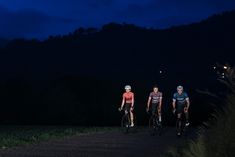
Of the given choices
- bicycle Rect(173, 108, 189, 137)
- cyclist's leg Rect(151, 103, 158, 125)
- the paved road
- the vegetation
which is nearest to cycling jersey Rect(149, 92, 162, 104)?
cyclist's leg Rect(151, 103, 158, 125)

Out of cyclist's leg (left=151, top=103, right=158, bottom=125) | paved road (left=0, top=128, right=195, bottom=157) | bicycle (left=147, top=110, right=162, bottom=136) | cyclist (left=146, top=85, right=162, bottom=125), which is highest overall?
cyclist (left=146, top=85, right=162, bottom=125)

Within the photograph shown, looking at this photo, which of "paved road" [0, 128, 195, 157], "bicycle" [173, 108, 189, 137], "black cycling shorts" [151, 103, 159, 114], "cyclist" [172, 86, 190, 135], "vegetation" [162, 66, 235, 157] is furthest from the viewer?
"black cycling shorts" [151, 103, 159, 114]

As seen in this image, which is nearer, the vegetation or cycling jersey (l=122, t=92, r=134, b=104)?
the vegetation

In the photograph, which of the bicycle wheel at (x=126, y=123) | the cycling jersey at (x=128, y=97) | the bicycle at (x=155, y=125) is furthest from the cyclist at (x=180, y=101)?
the bicycle wheel at (x=126, y=123)

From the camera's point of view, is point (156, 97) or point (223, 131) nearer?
point (223, 131)

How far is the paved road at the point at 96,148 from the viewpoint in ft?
60.9

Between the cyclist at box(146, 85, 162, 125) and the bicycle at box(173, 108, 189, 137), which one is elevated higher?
the cyclist at box(146, 85, 162, 125)

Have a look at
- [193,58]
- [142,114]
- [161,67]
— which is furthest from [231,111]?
[193,58]

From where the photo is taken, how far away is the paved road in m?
18.6

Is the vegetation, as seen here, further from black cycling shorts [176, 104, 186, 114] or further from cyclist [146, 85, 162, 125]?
cyclist [146, 85, 162, 125]

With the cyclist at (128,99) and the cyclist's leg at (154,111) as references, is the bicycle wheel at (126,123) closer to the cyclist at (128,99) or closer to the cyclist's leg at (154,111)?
the cyclist at (128,99)

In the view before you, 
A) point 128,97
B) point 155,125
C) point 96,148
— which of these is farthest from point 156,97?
point 96,148

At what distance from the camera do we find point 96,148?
67.3ft

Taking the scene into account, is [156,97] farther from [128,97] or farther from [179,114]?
[128,97]
